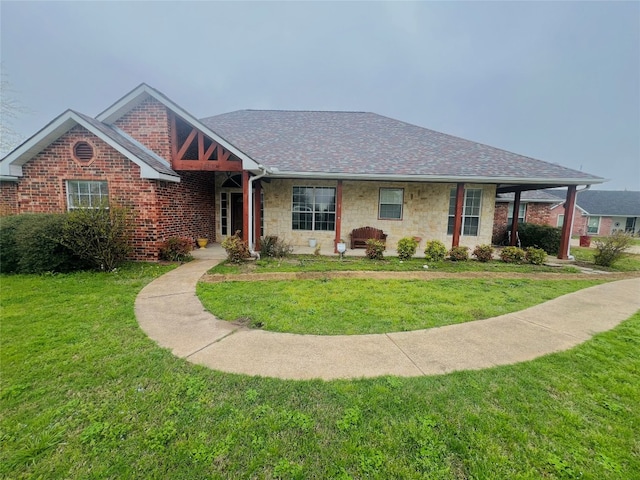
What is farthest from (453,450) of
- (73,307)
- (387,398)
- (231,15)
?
(231,15)

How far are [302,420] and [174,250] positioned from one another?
7.81 metres

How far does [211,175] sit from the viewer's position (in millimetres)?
11773

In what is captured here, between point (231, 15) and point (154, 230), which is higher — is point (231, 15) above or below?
above

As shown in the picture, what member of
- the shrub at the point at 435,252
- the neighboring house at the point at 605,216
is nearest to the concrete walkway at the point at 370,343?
the shrub at the point at 435,252

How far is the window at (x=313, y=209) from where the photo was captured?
11.7 metres

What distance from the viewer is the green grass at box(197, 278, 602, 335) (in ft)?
14.1

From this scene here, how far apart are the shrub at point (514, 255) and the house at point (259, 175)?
1712 mm

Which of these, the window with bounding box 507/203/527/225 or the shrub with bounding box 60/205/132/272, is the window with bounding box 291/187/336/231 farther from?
the window with bounding box 507/203/527/225

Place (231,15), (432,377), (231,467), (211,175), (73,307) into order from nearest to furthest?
(231,467)
(432,377)
(73,307)
(211,175)
(231,15)

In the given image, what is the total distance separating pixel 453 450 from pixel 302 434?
1124 millimetres

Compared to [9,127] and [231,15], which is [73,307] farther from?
[231,15]

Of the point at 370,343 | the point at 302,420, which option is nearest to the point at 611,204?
the point at 370,343

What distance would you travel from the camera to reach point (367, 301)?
5352 millimetres

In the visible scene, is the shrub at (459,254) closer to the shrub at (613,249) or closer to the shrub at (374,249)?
the shrub at (374,249)
